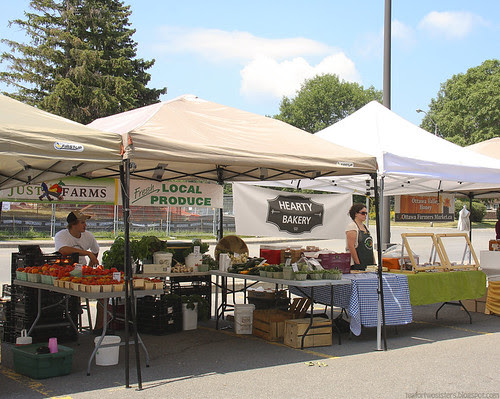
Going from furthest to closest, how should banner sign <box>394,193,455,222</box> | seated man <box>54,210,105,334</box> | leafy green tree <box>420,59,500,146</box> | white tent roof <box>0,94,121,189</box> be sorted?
leafy green tree <box>420,59,500,146</box> → banner sign <box>394,193,455,222</box> → seated man <box>54,210,105,334</box> → white tent roof <box>0,94,121,189</box>

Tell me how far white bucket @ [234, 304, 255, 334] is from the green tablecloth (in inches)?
95.8

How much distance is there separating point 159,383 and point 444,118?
55866 mm

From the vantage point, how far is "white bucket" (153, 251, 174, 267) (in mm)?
8625

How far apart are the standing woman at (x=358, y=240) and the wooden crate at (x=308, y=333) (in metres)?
1.37

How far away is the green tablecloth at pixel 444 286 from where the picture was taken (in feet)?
29.1

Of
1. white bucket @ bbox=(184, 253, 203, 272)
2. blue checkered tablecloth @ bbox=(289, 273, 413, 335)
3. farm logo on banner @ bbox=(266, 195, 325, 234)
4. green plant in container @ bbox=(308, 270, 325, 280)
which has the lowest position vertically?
blue checkered tablecloth @ bbox=(289, 273, 413, 335)

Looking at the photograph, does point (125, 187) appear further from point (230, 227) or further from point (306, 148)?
point (230, 227)

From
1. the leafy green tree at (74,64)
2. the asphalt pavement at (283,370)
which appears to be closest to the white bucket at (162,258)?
the asphalt pavement at (283,370)

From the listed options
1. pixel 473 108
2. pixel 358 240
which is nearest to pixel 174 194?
pixel 358 240

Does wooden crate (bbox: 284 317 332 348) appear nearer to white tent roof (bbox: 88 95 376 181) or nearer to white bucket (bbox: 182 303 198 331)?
white bucket (bbox: 182 303 198 331)

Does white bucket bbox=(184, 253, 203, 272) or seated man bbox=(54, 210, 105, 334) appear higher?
seated man bbox=(54, 210, 105, 334)

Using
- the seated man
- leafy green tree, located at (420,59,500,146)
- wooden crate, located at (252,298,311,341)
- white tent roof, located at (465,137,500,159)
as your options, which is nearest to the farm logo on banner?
wooden crate, located at (252,298,311,341)

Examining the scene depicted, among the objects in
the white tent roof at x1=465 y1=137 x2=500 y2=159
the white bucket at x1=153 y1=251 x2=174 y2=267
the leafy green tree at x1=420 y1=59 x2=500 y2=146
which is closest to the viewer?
the white bucket at x1=153 y1=251 x2=174 y2=267

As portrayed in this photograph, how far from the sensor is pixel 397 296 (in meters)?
8.52
